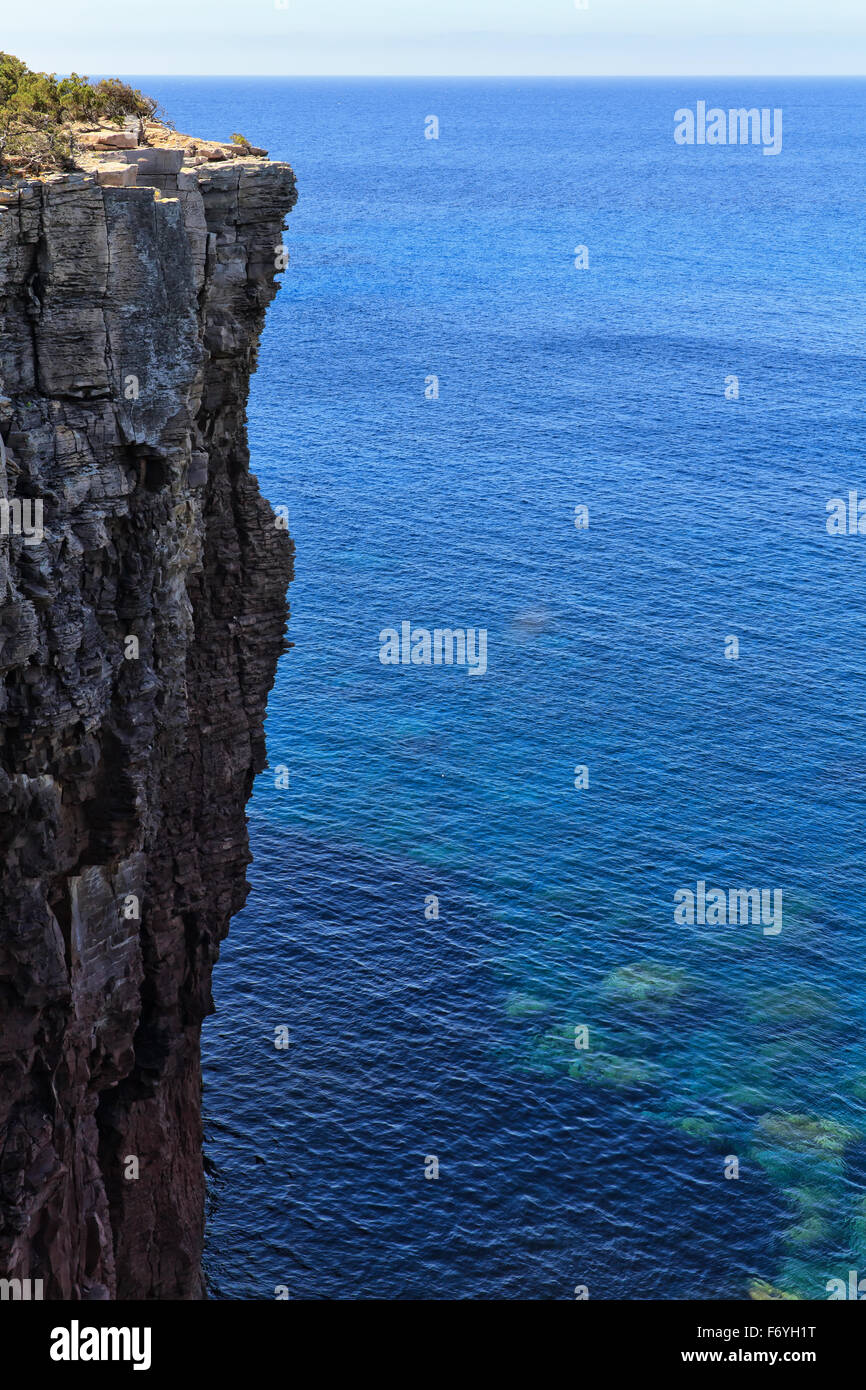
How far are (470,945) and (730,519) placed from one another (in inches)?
3479

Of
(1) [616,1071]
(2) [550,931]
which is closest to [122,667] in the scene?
(1) [616,1071]

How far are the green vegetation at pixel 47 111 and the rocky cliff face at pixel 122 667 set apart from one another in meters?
2.18

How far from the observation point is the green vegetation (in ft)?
152

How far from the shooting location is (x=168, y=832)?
61.1 m

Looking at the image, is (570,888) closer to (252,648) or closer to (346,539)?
(252,648)

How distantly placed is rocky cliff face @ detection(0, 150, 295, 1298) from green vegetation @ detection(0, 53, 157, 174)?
2184 mm

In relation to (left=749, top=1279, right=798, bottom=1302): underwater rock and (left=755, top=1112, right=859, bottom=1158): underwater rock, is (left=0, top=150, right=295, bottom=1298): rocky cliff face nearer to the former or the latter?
(left=749, top=1279, right=798, bottom=1302): underwater rock
